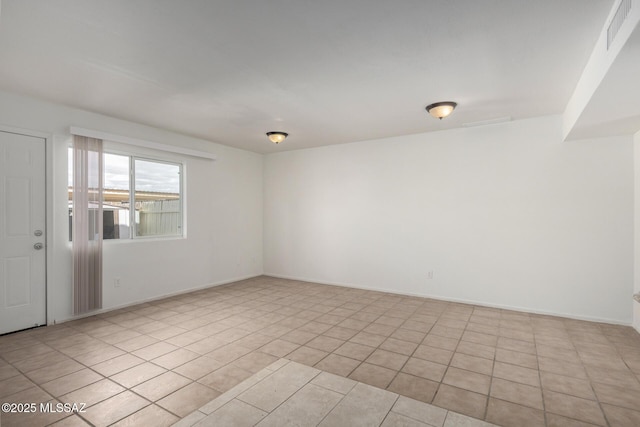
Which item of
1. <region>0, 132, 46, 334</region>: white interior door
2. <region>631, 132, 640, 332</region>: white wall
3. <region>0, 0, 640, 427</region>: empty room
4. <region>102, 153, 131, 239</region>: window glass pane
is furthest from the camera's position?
<region>102, 153, 131, 239</region>: window glass pane

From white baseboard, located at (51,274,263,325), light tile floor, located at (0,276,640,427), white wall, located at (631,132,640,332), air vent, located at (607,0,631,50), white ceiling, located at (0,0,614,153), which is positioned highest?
white ceiling, located at (0,0,614,153)

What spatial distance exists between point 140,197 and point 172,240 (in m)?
0.84

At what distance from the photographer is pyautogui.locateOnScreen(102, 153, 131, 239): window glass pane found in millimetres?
4438

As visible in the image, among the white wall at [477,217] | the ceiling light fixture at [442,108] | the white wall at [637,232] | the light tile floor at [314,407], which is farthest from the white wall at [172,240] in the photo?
the white wall at [637,232]

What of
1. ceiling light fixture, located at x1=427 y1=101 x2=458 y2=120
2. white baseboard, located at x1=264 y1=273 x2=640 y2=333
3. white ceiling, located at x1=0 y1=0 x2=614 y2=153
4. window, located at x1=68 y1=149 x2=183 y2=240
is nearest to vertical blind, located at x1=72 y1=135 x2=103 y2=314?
window, located at x1=68 y1=149 x2=183 y2=240

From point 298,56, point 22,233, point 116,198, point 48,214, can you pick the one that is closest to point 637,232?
point 298,56

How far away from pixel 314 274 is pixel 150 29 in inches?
194

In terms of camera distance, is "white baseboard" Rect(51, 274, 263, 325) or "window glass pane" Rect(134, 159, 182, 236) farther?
"window glass pane" Rect(134, 159, 182, 236)

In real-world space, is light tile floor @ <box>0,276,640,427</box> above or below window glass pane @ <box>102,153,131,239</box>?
below

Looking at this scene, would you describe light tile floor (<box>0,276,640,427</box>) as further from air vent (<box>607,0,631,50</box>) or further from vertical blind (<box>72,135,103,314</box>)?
air vent (<box>607,0,631,50</box>)

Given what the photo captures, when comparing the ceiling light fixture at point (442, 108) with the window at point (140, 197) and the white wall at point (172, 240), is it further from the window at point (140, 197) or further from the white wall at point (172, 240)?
the window at point (140, 197)

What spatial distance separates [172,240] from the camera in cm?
521

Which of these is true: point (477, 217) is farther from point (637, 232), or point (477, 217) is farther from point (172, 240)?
point (172, 240)

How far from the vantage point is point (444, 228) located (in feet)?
16.5
